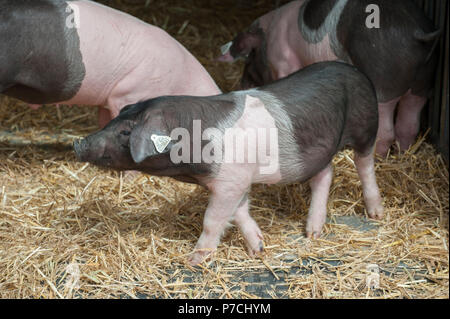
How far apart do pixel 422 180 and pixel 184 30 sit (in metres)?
3.46

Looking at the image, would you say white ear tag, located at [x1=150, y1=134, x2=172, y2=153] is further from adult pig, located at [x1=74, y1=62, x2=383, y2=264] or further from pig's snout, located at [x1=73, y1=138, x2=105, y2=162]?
pig's snout, located at [x1=73, y1=138, x2=105, y2=162]

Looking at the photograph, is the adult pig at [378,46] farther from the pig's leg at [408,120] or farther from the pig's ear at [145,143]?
the pig's ear at [145,143]

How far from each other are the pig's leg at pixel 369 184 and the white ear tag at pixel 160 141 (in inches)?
55.3

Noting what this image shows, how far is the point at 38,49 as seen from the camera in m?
4.41

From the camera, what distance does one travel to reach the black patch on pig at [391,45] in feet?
15.6

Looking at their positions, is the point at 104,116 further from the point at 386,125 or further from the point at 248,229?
the point at 386,125

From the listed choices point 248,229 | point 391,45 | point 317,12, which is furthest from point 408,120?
point 248,229

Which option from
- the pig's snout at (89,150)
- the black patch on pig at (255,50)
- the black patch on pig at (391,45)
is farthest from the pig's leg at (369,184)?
the black patch on pig at (255,50)

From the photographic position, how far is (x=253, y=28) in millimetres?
5824

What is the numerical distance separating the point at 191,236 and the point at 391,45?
1.98 meters

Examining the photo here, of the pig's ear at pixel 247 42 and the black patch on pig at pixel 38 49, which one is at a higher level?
the black patch on pig at pixel 38 49

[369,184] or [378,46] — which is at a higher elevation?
[378,46]

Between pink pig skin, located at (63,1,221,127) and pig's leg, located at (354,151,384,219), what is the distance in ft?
4.18
